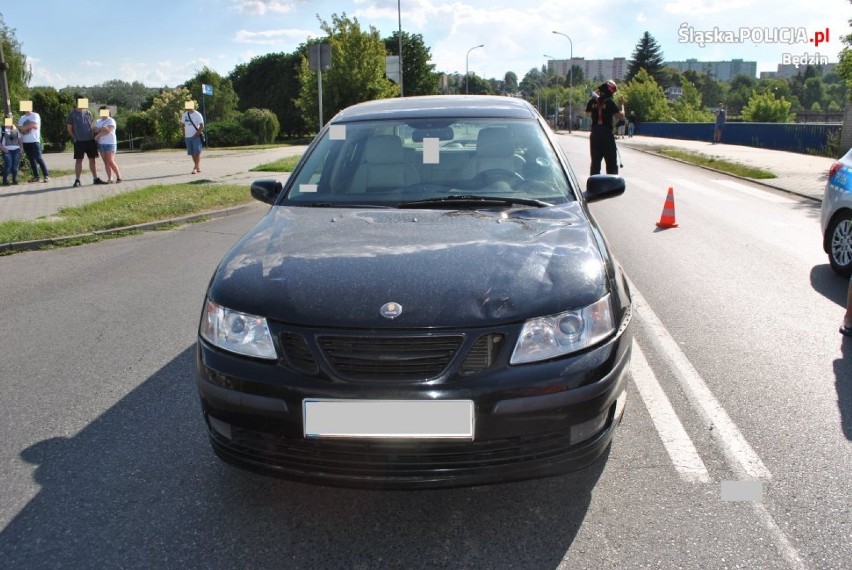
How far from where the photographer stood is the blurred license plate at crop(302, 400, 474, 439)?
2.52 metres

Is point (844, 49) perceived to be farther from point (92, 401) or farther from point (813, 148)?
point (92, 401)

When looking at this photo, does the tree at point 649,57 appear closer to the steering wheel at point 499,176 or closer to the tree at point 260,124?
the tree at point 260,124

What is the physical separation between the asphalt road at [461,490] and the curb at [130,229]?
3487mm

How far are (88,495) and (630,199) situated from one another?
12.0m

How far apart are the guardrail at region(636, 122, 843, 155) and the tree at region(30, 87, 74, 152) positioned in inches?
1303

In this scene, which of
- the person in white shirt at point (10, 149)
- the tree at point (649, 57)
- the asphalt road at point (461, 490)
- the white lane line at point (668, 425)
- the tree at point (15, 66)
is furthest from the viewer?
the tree at point (649, 57)

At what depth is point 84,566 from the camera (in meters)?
2.57

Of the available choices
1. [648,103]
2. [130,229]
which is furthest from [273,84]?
[130,229]

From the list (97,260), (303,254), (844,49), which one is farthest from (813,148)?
(303,254)

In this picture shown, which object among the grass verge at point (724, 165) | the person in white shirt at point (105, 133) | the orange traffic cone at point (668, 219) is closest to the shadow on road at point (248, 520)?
the orange traffic cone at point (668, 219)

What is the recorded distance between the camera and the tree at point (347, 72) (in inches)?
1470

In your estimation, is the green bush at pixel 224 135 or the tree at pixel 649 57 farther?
the tree at pixel 649 57

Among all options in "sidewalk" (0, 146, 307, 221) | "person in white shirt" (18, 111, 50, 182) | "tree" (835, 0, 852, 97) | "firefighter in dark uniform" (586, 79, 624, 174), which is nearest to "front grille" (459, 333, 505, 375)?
"firefighter in dark uniform" (586, 79, 624, 174)

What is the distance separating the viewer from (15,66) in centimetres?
2609
